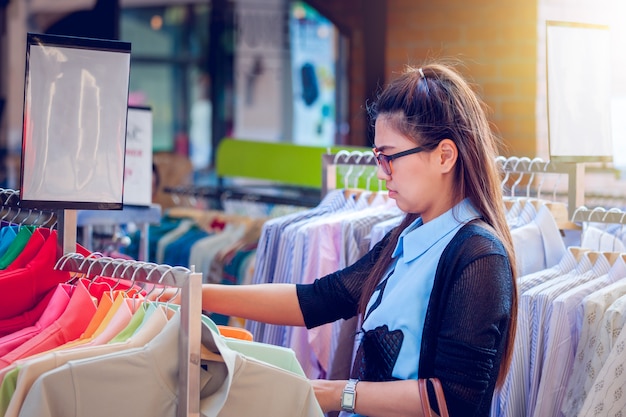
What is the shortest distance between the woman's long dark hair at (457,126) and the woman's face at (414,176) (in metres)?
0.02

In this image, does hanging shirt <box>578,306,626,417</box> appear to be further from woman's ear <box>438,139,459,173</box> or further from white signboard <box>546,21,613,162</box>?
white signboard <box>546,21,613,162</box>

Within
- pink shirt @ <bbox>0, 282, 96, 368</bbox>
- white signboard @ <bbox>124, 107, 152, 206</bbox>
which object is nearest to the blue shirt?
pink shirt @ <bbox>0, 282, 96, 368</bbox>

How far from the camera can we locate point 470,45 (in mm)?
4953

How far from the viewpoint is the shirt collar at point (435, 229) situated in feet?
5.89

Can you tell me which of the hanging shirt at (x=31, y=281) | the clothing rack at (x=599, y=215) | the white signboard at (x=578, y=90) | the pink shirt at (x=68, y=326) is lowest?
the pink shirt at (x=68, y=326)

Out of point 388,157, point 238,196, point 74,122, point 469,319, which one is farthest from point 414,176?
point 238,196

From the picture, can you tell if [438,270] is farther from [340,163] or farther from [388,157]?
[340,163]

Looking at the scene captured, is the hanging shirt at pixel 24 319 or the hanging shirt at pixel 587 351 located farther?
the hanging shirt at pixel 587 351

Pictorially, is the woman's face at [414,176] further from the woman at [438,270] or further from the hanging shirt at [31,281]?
the hanging shirt at [31,281]

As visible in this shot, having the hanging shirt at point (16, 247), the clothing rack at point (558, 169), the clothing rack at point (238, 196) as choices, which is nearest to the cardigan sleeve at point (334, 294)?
the hanging shirt at point (16, 247)

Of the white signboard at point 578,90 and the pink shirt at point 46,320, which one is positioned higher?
the white signboard at point 578,90

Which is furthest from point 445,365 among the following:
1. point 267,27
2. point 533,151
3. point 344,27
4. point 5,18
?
point 267,27

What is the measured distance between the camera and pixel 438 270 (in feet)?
5.72

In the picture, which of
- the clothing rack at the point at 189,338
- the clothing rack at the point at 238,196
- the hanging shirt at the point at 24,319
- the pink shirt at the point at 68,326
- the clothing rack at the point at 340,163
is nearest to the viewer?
the clothing rack at the point at 189,338
